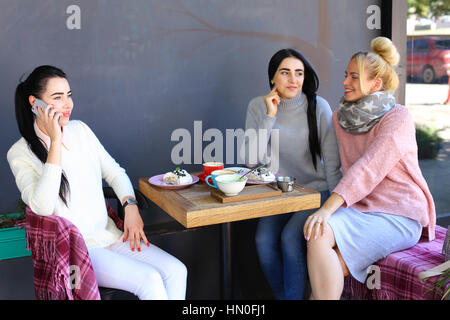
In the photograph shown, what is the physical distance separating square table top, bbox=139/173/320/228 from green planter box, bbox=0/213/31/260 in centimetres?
68

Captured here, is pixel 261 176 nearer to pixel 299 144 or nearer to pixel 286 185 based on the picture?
pixel 286 185

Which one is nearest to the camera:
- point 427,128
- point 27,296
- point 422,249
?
point 422,249

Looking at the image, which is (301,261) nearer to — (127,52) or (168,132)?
(168,132)

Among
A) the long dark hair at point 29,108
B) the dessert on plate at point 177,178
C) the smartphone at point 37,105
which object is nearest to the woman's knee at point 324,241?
the dessert on plate at point 177,178

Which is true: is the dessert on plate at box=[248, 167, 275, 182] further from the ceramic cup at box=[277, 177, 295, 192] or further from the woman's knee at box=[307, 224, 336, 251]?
the woman's knee at box=[307, 224, 336, 251]

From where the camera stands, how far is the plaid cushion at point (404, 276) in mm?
1825

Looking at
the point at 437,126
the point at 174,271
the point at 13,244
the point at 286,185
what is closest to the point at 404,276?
the point at 286,185

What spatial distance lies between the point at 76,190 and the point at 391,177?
140cm

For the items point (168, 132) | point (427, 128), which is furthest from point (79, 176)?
point (427, 128)

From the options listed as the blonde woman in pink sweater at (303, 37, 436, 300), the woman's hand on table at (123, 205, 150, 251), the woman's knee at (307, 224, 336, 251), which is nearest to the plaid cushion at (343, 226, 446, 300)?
the blonde woman in pink sweater at (303, 37, 436, 300)

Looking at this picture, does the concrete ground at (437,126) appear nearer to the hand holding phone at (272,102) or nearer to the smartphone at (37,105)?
the hand holding phone at (272,102)

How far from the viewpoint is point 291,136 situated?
2.35 metres
